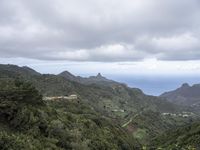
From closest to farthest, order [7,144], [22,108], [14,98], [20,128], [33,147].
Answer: [7,144] < [33,147] < [20,128] < [22,108] < [14,98]

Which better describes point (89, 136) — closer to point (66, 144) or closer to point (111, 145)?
point (111, 145)

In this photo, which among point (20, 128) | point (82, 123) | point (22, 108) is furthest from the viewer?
point (82, 123)

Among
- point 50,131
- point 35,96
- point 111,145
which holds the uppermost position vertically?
point 35,96

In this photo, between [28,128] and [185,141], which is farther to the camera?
[185,141]

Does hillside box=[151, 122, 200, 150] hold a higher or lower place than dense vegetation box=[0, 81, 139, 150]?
lower

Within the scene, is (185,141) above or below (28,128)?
below

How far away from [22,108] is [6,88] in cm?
1404

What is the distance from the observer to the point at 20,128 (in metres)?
70.9

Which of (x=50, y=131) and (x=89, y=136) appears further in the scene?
(x=89, y=136)

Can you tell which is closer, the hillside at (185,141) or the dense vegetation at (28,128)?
the dense vegetation at (28,128)

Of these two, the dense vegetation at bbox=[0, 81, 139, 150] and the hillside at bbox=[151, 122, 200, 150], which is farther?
the hillside at bbox=[151, 122, 200, 150]

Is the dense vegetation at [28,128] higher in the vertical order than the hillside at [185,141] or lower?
higher

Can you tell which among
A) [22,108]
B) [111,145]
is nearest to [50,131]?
[22,108]

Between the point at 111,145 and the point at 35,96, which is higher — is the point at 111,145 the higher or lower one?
the lower one
